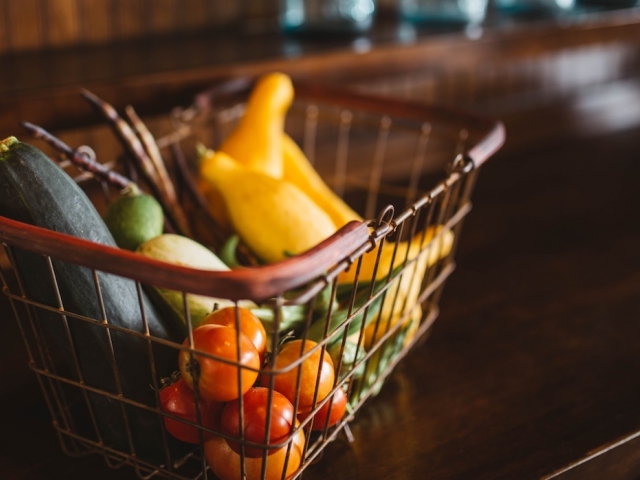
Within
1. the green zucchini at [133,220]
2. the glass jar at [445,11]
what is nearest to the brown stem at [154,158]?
the green zucchini at [133,220]

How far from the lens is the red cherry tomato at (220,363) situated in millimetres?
382

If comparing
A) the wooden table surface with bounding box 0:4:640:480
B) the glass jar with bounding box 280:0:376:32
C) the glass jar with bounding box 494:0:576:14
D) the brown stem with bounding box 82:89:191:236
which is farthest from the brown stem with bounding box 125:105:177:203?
the glass jar with bounding box 494:0:576:14

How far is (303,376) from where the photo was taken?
424mm

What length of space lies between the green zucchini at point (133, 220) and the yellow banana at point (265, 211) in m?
0.11

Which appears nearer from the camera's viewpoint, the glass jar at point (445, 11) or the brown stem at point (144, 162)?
the brown stem at point (144, 162)


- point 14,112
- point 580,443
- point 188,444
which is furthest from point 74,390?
point 580,443

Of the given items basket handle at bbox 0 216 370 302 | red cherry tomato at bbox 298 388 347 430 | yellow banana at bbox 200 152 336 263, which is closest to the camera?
basket handle at bbox 0 216 370 302

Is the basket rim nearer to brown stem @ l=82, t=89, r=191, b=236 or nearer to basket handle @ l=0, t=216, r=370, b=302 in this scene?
basket handle @ l=0, t=216, r=370, b=302

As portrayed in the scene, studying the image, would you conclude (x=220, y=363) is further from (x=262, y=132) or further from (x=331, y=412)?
(x=262, y=132)

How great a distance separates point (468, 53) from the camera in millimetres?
1062

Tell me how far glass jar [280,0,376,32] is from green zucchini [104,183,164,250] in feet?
2.07

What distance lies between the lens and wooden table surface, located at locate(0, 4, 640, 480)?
52cm

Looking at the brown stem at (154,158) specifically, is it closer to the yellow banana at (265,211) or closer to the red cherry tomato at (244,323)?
the yellow banana at (265,211)

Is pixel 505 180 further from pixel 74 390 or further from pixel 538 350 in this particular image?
pixel 74 390
